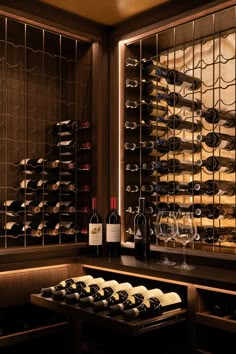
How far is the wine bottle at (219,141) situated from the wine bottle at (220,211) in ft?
1.15

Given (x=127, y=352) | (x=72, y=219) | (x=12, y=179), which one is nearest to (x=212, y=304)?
(x=127, y=352)

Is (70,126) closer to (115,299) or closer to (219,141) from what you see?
(219,141)

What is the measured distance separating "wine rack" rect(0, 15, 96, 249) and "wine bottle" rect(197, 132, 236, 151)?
0.89 m

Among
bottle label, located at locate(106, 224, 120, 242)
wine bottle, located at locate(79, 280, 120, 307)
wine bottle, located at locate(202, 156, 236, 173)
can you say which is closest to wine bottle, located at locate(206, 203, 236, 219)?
wine bottle, located at locate(202, 156, 236, 173)

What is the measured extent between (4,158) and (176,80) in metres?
1.30

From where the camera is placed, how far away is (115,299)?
6.97 ft

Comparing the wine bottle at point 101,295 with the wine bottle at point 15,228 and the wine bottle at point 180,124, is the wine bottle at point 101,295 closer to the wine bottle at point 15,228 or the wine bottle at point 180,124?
the wine bottle at point 15,228

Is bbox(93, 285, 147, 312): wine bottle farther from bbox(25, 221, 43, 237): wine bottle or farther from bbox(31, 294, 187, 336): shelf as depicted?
bbox(25, 221, 43, 237): wine bottle

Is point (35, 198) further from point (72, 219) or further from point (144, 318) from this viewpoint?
point (144, 318)

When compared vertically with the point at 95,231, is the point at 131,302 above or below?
below

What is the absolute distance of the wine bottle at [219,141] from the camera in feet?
8.54

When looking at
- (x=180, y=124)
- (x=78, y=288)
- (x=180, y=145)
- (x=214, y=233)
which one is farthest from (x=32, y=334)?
(x=180, y=124)

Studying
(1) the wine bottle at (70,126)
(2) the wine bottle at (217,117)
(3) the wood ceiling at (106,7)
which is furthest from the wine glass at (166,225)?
(3) the wood ceiling at (106,7)

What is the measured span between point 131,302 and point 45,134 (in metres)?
1.63
